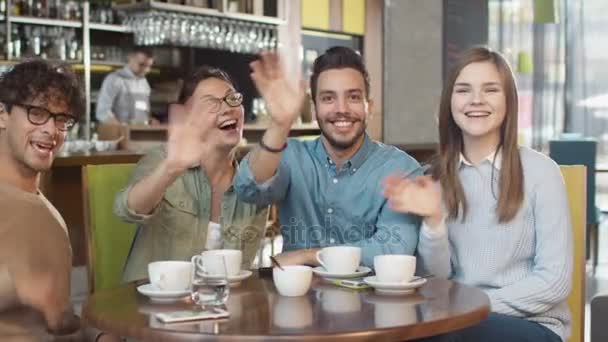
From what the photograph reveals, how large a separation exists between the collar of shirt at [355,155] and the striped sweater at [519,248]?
300 millimetres

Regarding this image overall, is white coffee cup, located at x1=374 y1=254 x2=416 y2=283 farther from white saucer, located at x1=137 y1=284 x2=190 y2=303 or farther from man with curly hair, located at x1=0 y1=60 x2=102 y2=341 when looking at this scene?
man with curly hair, located at x1=0 y1=60 x2=102 y2=341

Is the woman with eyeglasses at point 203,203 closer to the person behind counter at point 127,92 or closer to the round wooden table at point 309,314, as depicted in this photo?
the round wooden table at point 309,314

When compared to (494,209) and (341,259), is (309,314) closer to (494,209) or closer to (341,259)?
→ (341,259)

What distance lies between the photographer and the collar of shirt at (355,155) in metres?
2.54

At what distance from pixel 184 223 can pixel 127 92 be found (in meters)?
5.45

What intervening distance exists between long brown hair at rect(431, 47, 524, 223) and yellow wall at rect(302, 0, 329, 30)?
7087 mm

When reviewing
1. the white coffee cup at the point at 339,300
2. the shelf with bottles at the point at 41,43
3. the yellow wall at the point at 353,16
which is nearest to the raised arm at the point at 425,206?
the white coffee cup at the point at 339,300

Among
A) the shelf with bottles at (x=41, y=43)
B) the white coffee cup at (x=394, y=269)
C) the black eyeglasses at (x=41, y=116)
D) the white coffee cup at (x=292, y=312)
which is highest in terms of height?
the shelf with bottles at (x=41, y=43)

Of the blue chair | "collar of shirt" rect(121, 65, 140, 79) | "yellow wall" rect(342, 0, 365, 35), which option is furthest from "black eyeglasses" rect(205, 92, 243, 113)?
"yellow wall" rect(342, 0, 365, 35)

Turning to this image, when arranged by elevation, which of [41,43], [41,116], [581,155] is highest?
[41,43]

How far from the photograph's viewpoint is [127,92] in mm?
7820

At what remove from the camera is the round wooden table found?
1540 millimetres

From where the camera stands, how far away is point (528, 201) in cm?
234

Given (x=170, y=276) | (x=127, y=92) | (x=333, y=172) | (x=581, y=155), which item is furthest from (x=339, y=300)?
(x=127, y=92)
